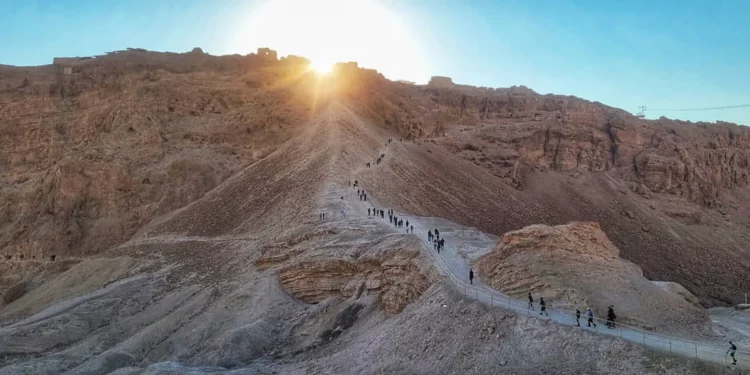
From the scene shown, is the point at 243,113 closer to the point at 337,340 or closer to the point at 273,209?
the point at 273,209

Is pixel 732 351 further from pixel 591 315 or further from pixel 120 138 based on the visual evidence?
pixel 120 138

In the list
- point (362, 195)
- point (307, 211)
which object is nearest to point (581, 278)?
point (307, 211)

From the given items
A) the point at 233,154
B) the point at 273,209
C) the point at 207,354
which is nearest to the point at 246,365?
the point at 207,354

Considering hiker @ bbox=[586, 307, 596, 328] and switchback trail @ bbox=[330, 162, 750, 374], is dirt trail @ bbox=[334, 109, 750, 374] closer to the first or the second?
switchback trail @ bbox=[330, 162, 750, 374]

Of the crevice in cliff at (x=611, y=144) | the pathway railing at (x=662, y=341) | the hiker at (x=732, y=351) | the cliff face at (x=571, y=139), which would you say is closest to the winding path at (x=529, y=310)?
the pathway railing at (x=662, y=341)

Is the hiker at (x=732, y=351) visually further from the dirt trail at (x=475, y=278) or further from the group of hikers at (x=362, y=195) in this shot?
the group of hikers at (x=362, y=195)

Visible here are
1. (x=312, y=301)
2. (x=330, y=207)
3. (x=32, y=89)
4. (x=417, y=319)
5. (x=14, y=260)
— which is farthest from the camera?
(x=32, y=89)
